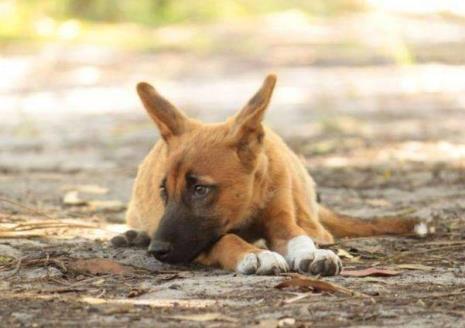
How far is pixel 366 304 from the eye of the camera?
512 cm

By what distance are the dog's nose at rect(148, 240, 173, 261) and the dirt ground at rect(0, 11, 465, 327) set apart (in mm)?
79

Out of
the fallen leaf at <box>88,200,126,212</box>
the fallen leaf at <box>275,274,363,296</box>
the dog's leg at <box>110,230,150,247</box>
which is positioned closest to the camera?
the fallen leaf at <box>275,274,363,296</box>

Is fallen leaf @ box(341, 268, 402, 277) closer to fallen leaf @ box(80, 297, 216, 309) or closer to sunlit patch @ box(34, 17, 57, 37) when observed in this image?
fallen leaf @ box(80, 297, 216, 309)

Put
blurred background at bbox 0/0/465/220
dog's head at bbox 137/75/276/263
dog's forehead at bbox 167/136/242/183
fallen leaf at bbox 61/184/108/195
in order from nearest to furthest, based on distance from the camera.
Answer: dog's head at bbox 137/75/276/263 < dog's forehead at bbox 167/136/242/183 < fallen leaf at bbox 61/184/108/195 < blurred background at bbox 0/0/465/220

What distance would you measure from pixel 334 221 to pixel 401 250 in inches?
33.5

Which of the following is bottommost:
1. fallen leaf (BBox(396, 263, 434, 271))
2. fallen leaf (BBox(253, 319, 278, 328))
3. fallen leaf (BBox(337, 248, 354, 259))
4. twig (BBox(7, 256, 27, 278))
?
fallen leaf (BBox(337, 248, 354, 259))

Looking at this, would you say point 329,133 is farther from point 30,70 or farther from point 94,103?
point 30,70

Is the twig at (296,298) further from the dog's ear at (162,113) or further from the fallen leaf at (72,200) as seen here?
the fallen leaf at (72,200)

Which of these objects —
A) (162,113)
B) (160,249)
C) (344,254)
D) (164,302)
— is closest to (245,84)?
(162,113)

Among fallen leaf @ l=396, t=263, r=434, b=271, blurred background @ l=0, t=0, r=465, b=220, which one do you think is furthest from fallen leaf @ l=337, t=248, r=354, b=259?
blurred background @ l=0, t=0, r=465, b=220

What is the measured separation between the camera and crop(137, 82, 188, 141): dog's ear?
674cm

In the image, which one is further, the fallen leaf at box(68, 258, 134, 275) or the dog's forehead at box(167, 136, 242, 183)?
the dog's forehead at box(167, 136, 242, 183)

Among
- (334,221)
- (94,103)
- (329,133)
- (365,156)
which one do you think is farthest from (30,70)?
(334,221)

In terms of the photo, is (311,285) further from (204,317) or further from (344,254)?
(344,254)
